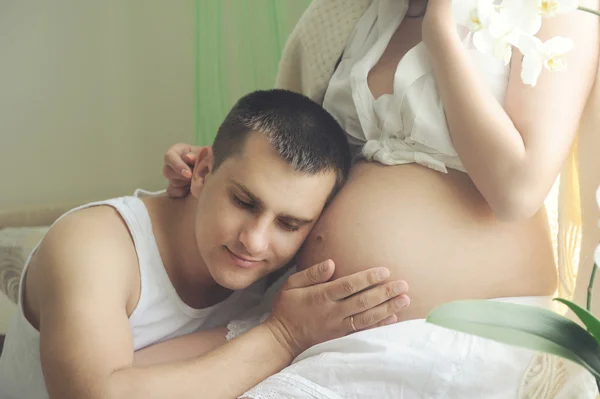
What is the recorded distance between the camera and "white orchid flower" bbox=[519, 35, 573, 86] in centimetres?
52

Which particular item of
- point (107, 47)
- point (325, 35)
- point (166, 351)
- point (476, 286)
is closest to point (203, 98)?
point (107, 47)

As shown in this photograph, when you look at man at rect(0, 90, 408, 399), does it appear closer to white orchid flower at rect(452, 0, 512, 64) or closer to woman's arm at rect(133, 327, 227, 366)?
A: woman's arm at rect(133, 327, 227, 366)

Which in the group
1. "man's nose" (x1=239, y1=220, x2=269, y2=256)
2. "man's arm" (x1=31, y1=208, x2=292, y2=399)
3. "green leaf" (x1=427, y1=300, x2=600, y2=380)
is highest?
"green leaf" (x1=427, y1=300, x2=600, y2=380)

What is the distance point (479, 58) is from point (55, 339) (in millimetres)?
717

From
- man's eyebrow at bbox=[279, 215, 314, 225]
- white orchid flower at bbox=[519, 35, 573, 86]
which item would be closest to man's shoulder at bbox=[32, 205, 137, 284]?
man's eyebrow at bbox=[279, 215, 314, 225]

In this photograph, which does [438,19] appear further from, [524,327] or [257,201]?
[524,327]

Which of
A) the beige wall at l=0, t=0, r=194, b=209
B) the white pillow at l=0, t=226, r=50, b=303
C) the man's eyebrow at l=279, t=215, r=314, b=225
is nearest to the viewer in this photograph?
the man's eyebrow at l=279, t=215, r=314, b=225

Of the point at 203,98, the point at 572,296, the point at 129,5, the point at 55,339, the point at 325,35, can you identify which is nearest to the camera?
the point at 55,339

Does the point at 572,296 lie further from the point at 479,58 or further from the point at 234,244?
the point at 234,244

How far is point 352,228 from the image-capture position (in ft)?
2.81

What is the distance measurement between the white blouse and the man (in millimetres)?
58

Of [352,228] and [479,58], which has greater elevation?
[479,58]

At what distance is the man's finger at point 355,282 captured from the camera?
0.79m

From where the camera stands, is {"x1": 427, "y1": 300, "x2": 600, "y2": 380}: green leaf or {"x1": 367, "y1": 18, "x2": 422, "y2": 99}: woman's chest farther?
{"x1": 367, "y1": 18, "x2": 422, "y2": 99}: woman's chest
